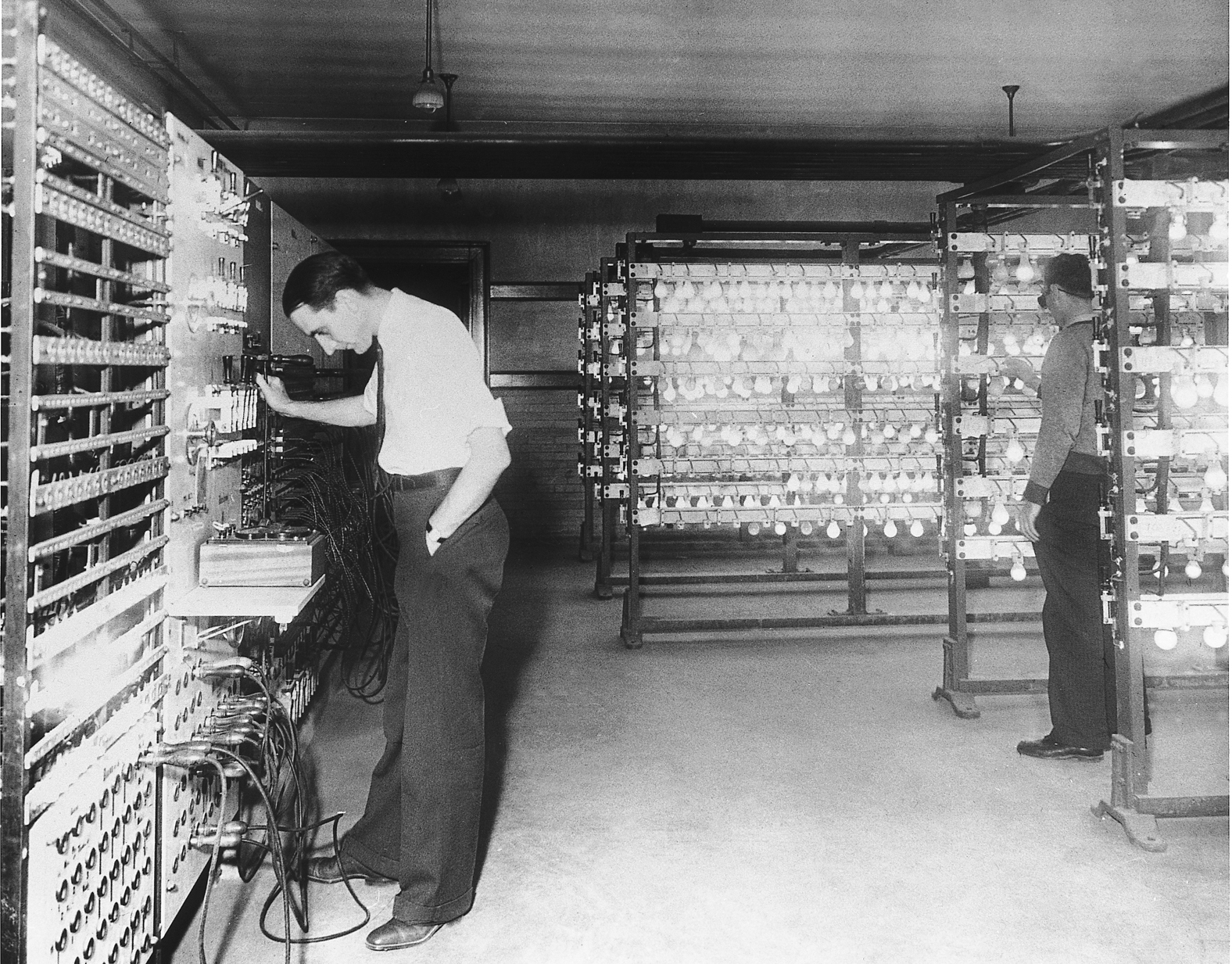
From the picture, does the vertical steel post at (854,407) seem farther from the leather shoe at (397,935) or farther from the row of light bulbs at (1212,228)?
the leather shoe at (397,935)

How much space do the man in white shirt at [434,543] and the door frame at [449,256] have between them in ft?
20.4

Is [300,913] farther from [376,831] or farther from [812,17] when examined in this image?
[812,17]

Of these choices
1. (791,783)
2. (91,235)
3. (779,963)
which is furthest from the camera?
(791,783)

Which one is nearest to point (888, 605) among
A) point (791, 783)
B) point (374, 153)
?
point (791, 783)

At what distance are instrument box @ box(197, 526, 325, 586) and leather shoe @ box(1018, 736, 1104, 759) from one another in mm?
2790

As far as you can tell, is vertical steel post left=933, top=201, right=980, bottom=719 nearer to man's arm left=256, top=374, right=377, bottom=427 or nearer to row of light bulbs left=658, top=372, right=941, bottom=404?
row of light bulbs left=658, top=372, right=941, bottom=404

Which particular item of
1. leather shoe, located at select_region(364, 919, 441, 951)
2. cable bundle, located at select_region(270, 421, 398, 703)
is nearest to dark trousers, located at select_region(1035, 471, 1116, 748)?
leather shoe, located at select_region(364, 919, 441, 951)

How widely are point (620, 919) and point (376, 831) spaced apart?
74 cm

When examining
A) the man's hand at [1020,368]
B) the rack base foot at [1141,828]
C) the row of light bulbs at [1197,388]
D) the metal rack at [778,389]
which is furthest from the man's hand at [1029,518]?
the metal rack at [778,389]

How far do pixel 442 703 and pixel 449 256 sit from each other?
6.90 m

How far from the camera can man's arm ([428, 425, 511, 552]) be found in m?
2.29

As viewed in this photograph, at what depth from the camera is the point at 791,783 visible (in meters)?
3.43

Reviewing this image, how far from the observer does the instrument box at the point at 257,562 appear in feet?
7.93

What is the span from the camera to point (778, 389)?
18.4 ft
